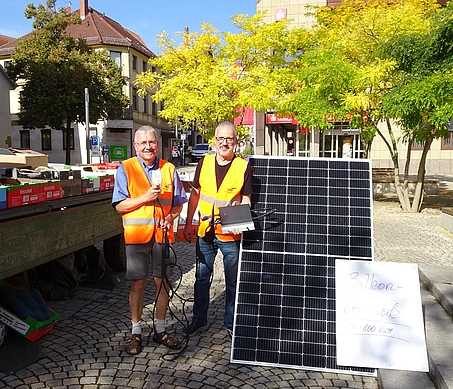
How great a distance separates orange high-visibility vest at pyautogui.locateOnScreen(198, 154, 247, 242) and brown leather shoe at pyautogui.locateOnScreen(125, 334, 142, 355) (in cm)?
106

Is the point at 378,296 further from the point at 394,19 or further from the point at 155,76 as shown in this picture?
the point at 155,76

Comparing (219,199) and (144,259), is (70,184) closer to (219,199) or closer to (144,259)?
(144,259)

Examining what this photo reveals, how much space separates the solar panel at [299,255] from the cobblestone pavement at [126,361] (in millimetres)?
139

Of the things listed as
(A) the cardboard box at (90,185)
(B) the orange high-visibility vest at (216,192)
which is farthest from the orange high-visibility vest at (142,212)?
(A) the cardboard box at (90,185)

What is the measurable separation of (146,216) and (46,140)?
41126 millimetres

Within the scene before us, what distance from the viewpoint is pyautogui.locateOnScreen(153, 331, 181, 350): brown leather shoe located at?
395cm

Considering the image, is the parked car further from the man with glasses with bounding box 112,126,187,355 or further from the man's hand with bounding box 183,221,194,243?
the man with glasses with bounding box 112,126,187,355

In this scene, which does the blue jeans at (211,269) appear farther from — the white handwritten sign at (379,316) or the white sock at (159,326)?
the white handwritten sign at (379,316)

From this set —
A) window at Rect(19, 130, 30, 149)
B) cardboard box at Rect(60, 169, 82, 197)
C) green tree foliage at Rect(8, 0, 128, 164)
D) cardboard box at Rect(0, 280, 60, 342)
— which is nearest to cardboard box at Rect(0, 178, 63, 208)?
cardboard box at Rect(60, 169, 82, 197)

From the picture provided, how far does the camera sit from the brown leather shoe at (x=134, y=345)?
12.6 feet

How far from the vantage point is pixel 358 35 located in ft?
44.2

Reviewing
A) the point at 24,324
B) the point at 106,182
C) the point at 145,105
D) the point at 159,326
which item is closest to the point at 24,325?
the point at 24,324

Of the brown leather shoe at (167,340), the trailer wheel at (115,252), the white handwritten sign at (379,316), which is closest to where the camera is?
the white handwritten sign at (379,316)

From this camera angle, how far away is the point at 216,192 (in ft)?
13.2
